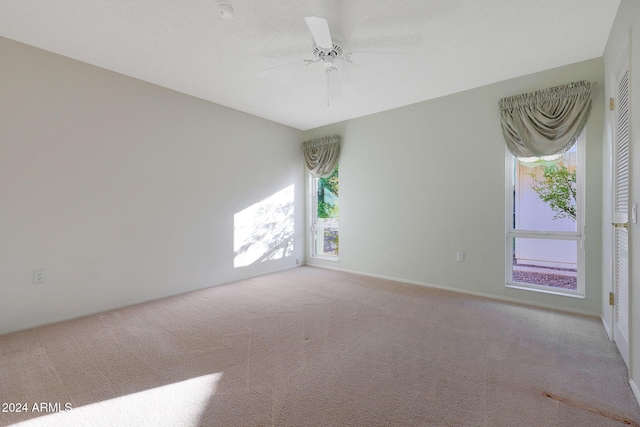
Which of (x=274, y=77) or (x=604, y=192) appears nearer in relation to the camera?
(x=604, y=192)

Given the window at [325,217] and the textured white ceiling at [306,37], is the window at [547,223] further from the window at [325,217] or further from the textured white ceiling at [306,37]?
the window at [325,217]

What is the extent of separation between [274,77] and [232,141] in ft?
4.49

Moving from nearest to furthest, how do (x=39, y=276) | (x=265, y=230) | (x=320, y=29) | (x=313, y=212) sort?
1. (x=320, y=29)
2. (x=39, y=276)
3. (x=265, y=230)
4. (x=313, y=212)

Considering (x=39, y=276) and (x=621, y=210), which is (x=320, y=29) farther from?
(x=39, y=276)

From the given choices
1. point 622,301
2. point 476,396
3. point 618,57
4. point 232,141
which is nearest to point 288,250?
point 232,141

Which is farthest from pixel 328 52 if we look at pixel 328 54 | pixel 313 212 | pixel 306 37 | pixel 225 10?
pixel 313 212

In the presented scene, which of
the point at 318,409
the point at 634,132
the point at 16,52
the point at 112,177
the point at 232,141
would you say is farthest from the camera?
the point at 232,141

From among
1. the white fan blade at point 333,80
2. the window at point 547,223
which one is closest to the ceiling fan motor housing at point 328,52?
the white fan blade at point 333,80

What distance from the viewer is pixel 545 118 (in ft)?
9.64

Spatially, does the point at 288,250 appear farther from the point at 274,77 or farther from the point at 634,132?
the point at 634,132

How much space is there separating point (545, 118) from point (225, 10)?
3.19 meters

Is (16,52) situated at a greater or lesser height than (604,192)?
greater

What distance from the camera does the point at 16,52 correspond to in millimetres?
2508

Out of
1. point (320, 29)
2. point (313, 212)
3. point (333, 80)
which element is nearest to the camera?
point (320, 29)
